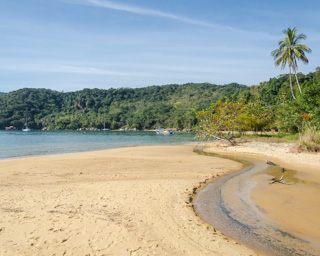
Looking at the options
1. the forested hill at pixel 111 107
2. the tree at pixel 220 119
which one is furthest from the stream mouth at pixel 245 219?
the forested hill at pixel 111 107

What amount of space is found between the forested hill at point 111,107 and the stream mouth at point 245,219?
99307 mm

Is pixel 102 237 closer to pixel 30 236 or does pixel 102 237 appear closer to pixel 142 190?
pixel 30 236

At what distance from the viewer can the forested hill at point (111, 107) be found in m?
139

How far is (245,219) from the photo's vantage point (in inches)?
285

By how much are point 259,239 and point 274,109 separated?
4664cm

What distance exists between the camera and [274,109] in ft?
157

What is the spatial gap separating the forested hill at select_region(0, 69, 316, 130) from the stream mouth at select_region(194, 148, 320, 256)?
326ft

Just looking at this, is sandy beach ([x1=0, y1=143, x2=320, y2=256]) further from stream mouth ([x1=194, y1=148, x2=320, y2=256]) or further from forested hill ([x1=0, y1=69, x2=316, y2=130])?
forested hill ([x1=0, y1=69, x2=316, y2=130])

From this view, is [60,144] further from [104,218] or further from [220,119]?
[104,218]

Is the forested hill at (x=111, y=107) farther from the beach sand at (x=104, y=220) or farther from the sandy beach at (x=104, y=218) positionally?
the beach sand at (x=104, y=220)

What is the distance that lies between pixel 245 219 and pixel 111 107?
585ft

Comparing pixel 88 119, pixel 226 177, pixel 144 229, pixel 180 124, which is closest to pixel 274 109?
pixel 226 177

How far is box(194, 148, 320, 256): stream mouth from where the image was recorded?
5523 millimetres

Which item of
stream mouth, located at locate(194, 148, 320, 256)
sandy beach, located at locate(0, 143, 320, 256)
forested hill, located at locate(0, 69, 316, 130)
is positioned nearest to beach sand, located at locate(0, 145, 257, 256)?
sandy beach, located at locate(0, 143, 320, 256)
